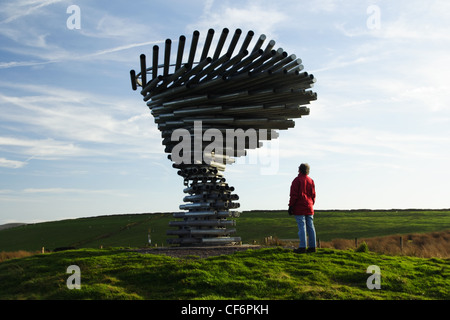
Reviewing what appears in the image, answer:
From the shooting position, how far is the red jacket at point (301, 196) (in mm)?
12641

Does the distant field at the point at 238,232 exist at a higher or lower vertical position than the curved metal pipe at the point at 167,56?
lower

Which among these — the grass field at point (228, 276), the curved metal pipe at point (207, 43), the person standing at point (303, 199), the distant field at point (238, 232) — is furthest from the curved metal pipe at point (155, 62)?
the distant field at point (238, 232)

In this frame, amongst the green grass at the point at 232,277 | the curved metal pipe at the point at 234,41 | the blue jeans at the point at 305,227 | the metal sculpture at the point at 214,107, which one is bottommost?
the green grass at the point at 232,277

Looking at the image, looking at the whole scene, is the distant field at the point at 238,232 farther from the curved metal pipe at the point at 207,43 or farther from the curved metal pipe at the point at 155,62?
the curved metal pipe at the point at 207,43

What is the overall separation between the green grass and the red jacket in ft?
4.41

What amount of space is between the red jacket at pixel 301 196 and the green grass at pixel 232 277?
1345mm

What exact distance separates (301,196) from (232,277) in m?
3.34

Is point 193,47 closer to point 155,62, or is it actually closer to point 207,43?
point 207,43

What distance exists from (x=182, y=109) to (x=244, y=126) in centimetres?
260

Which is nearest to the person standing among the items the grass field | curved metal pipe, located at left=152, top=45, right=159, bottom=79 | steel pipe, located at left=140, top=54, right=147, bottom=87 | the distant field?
the grass field

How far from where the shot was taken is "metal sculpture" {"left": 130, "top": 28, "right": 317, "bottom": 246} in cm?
1593

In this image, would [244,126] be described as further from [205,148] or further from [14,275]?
[14,275]

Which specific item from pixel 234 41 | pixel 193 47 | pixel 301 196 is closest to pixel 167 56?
pixel 193 47
